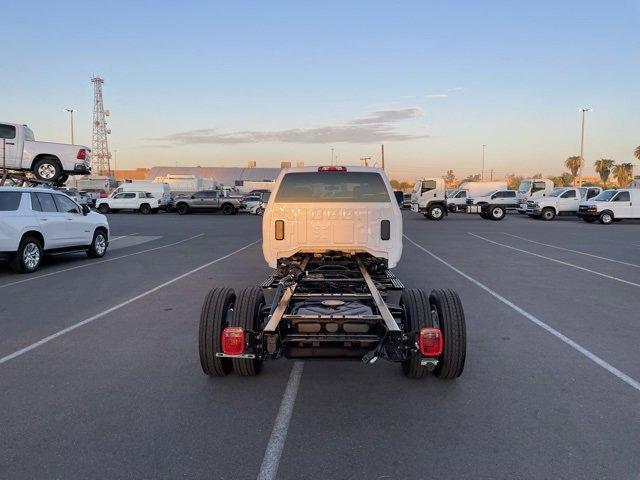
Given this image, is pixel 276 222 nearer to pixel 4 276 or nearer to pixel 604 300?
pixel 604 300

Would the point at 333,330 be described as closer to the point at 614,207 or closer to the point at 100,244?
the point at 100,244

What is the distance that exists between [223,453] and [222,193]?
130 feet

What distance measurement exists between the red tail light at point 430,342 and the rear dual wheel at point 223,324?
151cm

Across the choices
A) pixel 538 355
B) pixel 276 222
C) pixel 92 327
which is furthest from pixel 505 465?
pixel 92 327

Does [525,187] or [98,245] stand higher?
[525,187]

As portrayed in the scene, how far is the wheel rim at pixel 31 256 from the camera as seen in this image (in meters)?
11.1

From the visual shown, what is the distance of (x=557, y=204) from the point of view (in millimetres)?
34219

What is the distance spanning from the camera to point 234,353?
442 centimetres

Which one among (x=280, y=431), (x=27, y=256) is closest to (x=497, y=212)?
(x=27, y=256)

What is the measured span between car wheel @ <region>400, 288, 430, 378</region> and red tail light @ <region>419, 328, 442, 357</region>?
7.5 inches

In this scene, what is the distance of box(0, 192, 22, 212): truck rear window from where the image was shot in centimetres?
1100

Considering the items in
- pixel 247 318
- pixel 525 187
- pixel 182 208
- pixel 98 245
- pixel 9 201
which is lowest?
pixel 98 245

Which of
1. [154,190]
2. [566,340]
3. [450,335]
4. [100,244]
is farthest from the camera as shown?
[154,190]

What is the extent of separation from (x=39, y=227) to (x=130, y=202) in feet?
95.7
